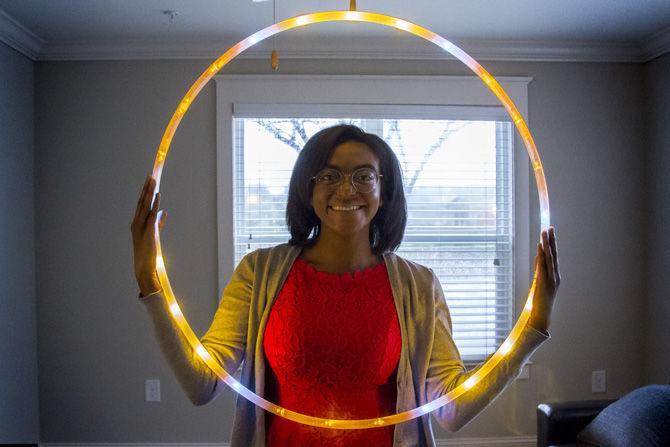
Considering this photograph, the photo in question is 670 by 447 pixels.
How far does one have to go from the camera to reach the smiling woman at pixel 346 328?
3.54 ft

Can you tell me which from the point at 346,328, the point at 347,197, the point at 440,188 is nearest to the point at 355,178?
the point at 347,197

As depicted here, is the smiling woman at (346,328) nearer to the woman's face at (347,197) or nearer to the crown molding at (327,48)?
the woman's face at (347,197)

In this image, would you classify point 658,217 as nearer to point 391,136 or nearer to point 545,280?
point 391,136

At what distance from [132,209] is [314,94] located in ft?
3.80

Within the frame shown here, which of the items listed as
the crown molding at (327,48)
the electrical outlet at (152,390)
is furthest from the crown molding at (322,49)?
the electrical outlet at (152,390)

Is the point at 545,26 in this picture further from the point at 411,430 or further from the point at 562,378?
the point at 411,430

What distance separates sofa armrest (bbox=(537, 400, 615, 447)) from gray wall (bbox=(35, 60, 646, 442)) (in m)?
0.73

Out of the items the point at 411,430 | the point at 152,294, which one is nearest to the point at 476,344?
the point at 411,430

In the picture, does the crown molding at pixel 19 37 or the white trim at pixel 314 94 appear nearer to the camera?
the crown molding at pixel 19 37

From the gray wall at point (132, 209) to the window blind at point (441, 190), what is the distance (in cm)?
20

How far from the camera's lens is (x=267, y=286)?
3.86 ft

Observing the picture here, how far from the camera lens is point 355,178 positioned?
1.14 metres

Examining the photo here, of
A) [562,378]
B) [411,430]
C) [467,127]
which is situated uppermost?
[467,127]

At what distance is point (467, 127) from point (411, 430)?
2240 mm
